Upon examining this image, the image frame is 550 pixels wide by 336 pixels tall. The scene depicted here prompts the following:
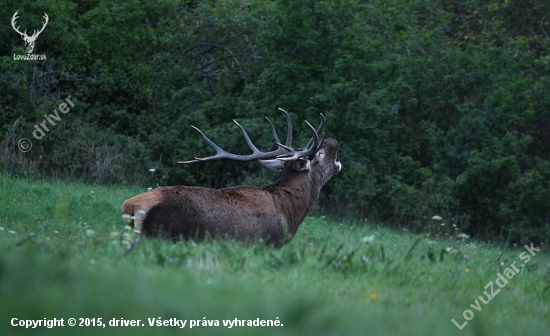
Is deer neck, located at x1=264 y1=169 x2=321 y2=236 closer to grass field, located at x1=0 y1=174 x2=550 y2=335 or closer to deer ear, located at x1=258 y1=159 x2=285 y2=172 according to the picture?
deer ear, located at x1=258 y1=159 x2=285 y2=172

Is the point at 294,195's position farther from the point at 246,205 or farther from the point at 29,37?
the point at 29,37

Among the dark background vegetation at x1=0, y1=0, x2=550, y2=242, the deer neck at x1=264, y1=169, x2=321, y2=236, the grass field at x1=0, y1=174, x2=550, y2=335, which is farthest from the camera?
the dark background vegetation at x1=0, y1=0, x2=550, y2=242

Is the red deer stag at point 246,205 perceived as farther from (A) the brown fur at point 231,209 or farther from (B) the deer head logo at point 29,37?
(B) the deer head logo at point 29,37

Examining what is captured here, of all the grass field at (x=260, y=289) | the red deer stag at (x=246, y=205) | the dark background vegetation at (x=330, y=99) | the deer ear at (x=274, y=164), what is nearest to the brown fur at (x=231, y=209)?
the red deer stag at (x=246, y=205)

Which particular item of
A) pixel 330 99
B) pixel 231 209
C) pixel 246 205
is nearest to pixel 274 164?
pixel 246 205

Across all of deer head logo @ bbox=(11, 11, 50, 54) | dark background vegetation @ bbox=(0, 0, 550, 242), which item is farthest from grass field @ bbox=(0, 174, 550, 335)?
deer head logo @ bbox=(11, 11, 50, 54)

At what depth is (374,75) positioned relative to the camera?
20.7m

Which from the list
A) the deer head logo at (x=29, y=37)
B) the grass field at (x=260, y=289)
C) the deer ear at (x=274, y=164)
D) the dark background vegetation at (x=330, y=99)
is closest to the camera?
the grass field at (x=260, y=289)

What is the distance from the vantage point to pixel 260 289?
5727mm

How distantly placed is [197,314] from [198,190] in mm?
4720

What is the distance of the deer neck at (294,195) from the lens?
1049cm

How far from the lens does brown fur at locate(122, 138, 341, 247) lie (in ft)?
28.9

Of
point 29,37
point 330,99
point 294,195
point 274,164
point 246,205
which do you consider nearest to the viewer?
point 246,205

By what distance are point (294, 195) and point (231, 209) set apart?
5.10 ft
